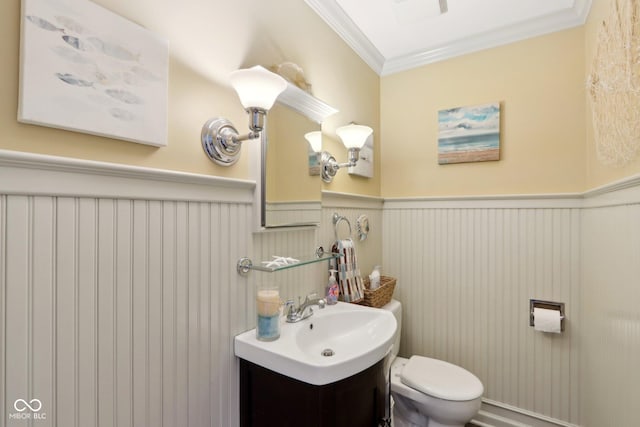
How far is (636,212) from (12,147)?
5.81 ft

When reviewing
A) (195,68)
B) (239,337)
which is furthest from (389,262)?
(195,68)

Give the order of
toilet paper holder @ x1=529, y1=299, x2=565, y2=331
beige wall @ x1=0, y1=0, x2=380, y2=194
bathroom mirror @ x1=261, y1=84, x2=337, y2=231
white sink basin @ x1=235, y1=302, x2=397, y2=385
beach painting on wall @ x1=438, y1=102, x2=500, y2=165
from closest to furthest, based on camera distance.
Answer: beige wall @ x1=0, y1=0, x2=380, y2=194
white sink basin @ x1=235, y1=302, x2=397, y2=385
bathroom mirror @ x1=261, y1=84, x2=337, y2=231
toilet paper holder @ x1=529, y1=299, x2=565, y2=331
beach painting on wall @ x1=438, y1=102, x2=500, y2=165

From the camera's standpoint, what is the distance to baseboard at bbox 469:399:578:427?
6.26ft

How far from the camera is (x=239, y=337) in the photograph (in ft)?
4.00

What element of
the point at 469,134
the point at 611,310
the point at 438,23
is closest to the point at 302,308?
the point at 611,310

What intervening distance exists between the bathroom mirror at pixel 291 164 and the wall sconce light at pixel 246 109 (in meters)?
0.19

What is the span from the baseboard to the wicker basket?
0.95m

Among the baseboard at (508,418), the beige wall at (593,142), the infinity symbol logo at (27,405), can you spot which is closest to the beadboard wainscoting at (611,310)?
the beige wall at (593,142)

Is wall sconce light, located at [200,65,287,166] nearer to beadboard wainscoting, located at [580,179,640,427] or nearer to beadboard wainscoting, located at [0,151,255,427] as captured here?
beadboard wainscoting, located at [0,151,255,427]

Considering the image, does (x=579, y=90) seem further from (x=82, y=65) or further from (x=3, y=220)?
(x=3, y=220)

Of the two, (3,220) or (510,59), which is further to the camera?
(510,59)

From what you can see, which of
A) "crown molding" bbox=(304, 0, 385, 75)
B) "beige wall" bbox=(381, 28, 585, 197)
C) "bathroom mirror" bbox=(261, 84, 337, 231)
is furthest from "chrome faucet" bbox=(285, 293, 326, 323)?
"crown molding" bbox=(304, 0, 385, 75)

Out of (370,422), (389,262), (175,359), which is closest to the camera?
(175,359)

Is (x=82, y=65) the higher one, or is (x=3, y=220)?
(x=82, y=65)
